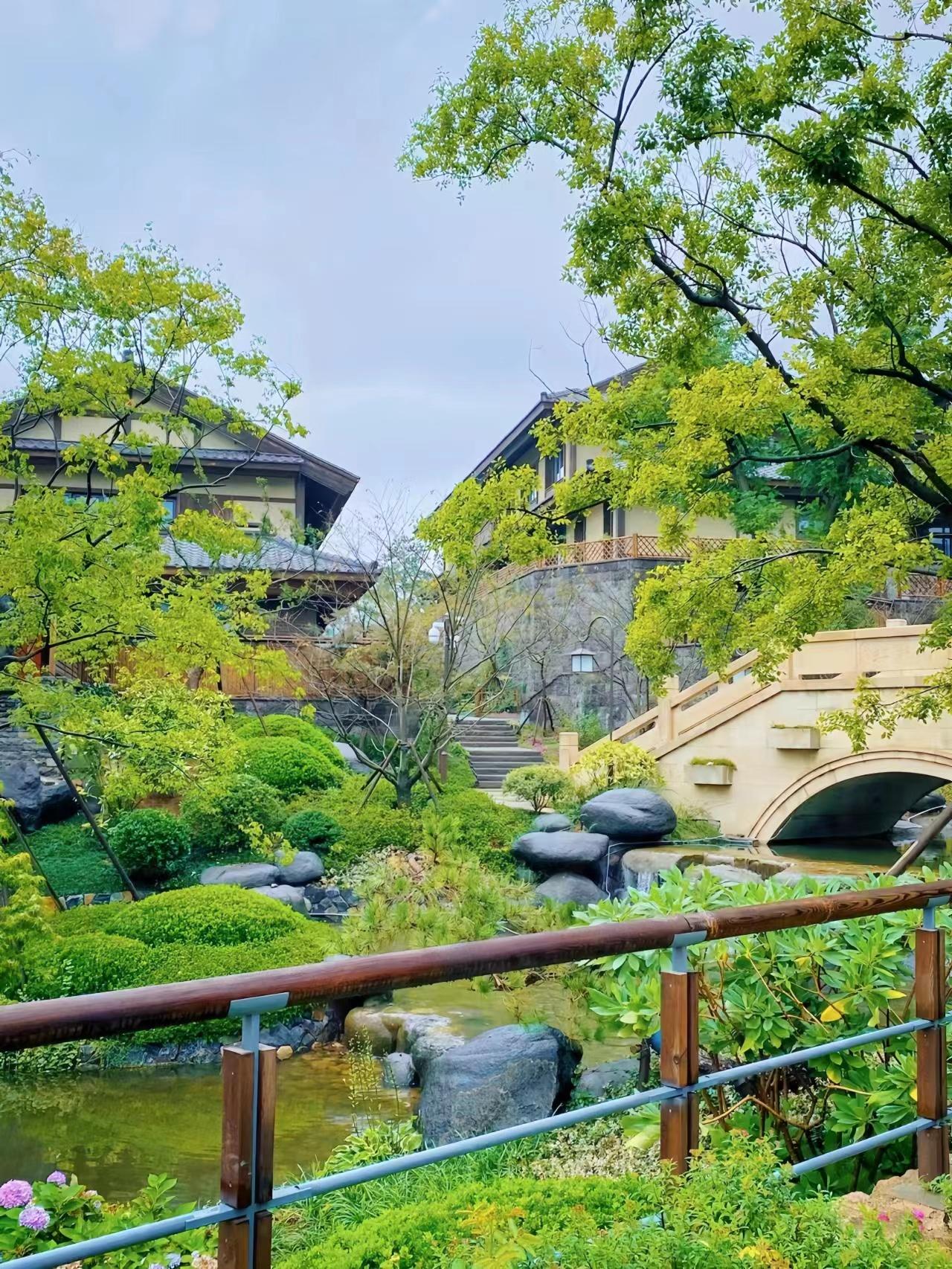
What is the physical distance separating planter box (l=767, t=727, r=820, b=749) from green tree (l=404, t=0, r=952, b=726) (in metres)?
7.82

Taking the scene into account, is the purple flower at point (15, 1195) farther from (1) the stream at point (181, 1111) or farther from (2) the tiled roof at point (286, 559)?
(2) the tiled roof at point (286, 559)

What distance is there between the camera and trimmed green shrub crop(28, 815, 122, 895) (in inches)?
512

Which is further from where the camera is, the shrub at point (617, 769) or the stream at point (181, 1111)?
the shrub at point (617, 769)

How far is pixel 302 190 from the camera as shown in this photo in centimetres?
1512

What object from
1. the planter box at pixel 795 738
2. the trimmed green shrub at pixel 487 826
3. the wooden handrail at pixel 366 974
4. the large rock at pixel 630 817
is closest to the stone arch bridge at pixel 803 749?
the planter box at pixel 795 738

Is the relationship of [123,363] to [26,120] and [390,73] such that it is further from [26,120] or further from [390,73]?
[390,73]

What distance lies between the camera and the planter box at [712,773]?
17.3 meters

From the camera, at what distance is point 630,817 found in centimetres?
1518

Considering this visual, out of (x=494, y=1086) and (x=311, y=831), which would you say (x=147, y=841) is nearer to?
(x=311, y=831)

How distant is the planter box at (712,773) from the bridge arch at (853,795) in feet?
2.65

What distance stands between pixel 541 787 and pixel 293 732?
4.19 m

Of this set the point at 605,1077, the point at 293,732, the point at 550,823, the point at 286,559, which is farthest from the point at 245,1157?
the point at 286,559

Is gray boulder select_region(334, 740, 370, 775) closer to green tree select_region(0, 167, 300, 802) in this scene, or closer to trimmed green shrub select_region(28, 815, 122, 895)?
trimmed green shrub select_region(28, 815, 122, 895)

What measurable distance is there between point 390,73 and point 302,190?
16.4 ft
